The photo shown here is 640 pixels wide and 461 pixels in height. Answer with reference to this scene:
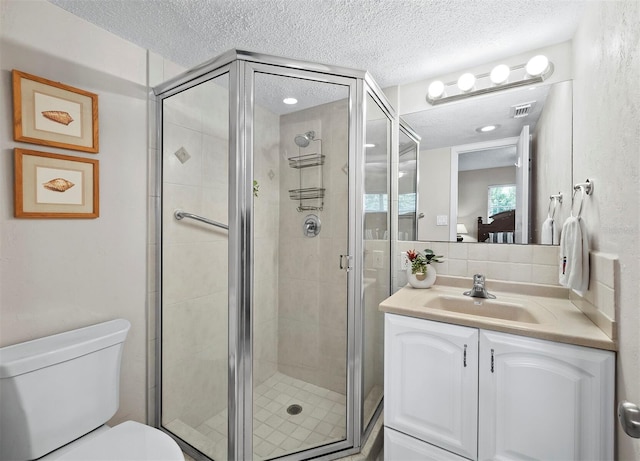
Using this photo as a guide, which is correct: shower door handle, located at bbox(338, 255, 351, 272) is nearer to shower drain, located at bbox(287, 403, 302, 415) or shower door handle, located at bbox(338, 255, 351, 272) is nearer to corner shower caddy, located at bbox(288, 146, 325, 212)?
corner shower caddy, located at bbox(288, 146, 325, 212)

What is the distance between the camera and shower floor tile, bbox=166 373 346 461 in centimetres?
145

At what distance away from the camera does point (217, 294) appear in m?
1.47

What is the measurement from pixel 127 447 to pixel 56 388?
0.38 metres

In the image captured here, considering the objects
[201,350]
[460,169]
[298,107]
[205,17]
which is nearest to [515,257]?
[460,169]

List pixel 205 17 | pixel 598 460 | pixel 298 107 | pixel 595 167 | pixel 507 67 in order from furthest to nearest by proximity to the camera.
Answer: pixel 507 67 < pixel 298 107 < pixel 205 17 < pixel 595 167 < pixel 598 460

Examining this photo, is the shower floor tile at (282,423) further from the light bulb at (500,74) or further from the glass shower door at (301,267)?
the light bulb at (500,74)

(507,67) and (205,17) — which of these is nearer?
(205,17)

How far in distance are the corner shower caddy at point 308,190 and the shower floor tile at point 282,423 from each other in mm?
952

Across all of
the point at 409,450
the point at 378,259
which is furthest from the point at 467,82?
the point at 409,450

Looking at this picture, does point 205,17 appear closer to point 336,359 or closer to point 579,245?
point 336,359

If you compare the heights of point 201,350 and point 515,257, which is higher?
point 515,257

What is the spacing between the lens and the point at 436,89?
190 cm

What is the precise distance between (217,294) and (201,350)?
0.37 meters

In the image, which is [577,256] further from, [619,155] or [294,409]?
[294,409]
